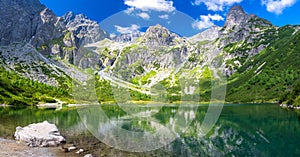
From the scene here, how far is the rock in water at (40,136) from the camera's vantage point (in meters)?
31.9

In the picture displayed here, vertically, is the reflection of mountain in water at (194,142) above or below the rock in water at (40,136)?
below

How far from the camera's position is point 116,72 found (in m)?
16.9

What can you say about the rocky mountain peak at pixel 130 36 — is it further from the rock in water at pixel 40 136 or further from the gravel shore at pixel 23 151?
the rock in water at pixel 40 136

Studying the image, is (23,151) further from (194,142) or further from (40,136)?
(194,142)

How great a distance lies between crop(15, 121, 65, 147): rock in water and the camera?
31.9 metres

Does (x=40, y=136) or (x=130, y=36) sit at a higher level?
(x=130, y=36)

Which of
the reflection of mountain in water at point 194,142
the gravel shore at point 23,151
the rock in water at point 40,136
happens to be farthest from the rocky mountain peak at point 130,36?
the rock in water at point 40,136

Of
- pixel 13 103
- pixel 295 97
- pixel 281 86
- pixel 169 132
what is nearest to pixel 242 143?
pixel 169 132

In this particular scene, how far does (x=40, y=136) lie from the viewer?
32844mm

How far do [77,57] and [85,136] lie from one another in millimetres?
27284

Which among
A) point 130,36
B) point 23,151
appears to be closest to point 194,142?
point 23,151

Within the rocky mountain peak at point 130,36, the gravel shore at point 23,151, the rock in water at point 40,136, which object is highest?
the rocky mountain peak at point 130,36

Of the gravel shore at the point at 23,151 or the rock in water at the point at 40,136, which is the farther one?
the rock in water at the point at 40,136

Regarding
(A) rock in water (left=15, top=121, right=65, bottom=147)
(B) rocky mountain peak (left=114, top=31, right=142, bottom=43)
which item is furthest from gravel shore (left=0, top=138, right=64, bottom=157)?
(B) rocky mountain peak (left=114, top=31, right=142, bottom=43)
